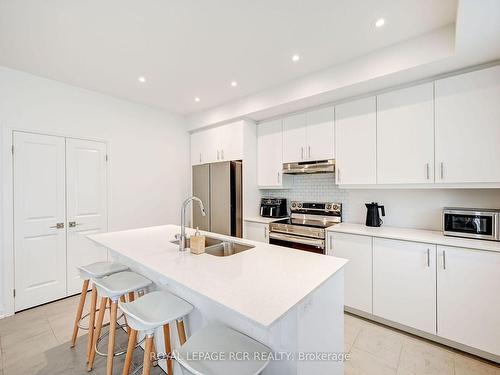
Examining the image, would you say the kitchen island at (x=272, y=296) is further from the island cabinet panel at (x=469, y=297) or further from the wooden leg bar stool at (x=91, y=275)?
the island cabinet panel at (x=469, y=297)

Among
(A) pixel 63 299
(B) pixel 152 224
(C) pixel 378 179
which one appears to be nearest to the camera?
(C) pixel 378 179

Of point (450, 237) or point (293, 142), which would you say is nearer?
point (450, 237)

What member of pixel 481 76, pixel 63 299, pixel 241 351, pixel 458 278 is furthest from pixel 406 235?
pixel 63 299

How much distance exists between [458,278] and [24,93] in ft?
15.4

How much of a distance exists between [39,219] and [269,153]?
3.00 metres

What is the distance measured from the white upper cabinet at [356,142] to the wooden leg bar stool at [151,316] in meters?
2.20

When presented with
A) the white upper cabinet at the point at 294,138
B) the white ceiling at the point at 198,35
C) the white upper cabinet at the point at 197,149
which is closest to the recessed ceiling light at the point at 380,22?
the white ceiling at the point at 198,35

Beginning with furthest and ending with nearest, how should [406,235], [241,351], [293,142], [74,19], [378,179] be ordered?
[293,142], [378,179], [406,235], [74,19], [241,351]

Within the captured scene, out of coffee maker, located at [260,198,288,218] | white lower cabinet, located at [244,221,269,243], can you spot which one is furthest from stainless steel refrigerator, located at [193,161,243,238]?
coffee maker, located at [260,198,288,218]

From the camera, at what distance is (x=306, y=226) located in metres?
2.93

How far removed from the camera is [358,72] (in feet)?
7.59

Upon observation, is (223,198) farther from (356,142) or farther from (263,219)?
(356,142)

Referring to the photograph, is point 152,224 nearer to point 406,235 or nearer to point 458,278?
point 406,235

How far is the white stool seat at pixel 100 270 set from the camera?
6.39ft
